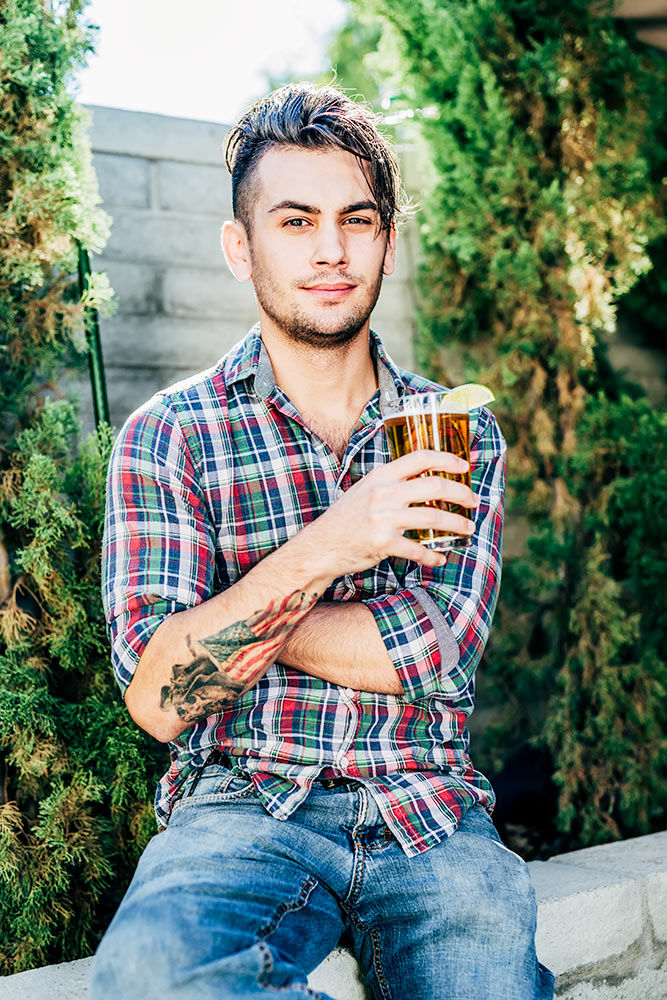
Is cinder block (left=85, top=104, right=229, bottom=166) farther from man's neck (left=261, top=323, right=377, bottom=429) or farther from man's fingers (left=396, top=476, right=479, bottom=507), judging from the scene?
man's fingers (left=396, top=476, right=479, bottom=507)

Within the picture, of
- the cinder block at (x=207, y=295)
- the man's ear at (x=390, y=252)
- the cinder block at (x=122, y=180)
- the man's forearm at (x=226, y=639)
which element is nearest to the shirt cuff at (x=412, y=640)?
the man's forearm at (x=226, y=639)

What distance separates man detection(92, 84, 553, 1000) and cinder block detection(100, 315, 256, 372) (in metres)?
1.05

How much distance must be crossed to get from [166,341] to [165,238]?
0.36m

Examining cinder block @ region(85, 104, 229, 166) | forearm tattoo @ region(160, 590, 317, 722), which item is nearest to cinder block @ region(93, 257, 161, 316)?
cinder block @ region(85, 104, 229, 166)

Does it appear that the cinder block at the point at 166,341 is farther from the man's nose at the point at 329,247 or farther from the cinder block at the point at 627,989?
the cinder block at the point at 627,989

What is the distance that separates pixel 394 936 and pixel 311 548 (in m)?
0.72

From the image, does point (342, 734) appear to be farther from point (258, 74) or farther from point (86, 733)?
point (258, 74)

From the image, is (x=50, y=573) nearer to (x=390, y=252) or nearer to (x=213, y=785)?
(x=213, y=785)

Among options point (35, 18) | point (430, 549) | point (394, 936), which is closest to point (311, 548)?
point (430, 549)

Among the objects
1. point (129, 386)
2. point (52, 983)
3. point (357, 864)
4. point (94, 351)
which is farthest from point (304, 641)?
point (129, 386)

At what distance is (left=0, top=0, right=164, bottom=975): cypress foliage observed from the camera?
2.23m

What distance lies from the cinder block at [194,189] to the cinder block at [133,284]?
26 cm

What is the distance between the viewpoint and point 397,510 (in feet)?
5.16

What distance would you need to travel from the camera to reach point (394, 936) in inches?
65.7
